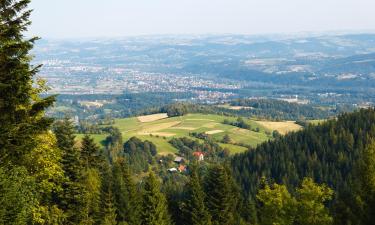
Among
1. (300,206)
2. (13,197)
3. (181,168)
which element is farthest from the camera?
(181,168)

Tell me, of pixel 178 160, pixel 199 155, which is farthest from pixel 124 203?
pixel 199 155

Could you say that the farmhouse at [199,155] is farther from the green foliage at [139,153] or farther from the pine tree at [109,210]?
the pine tree at [109,210]

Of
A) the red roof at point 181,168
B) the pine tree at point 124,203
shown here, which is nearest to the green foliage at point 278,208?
the pine tree at point 124,203

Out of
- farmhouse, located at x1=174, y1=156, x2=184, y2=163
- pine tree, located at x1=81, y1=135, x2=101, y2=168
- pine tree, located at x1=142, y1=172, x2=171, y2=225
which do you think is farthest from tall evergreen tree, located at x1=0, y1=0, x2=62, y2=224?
farmhouse, located at x1=174, y1=156, x2=184, y2=163

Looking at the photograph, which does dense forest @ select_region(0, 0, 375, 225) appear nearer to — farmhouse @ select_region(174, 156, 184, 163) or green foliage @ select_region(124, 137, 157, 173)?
farmhouse @ select_region(174, 156, 184, 163)

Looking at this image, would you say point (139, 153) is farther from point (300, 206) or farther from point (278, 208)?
point (300, 206)

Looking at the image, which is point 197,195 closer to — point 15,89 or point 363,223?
point 363,223
